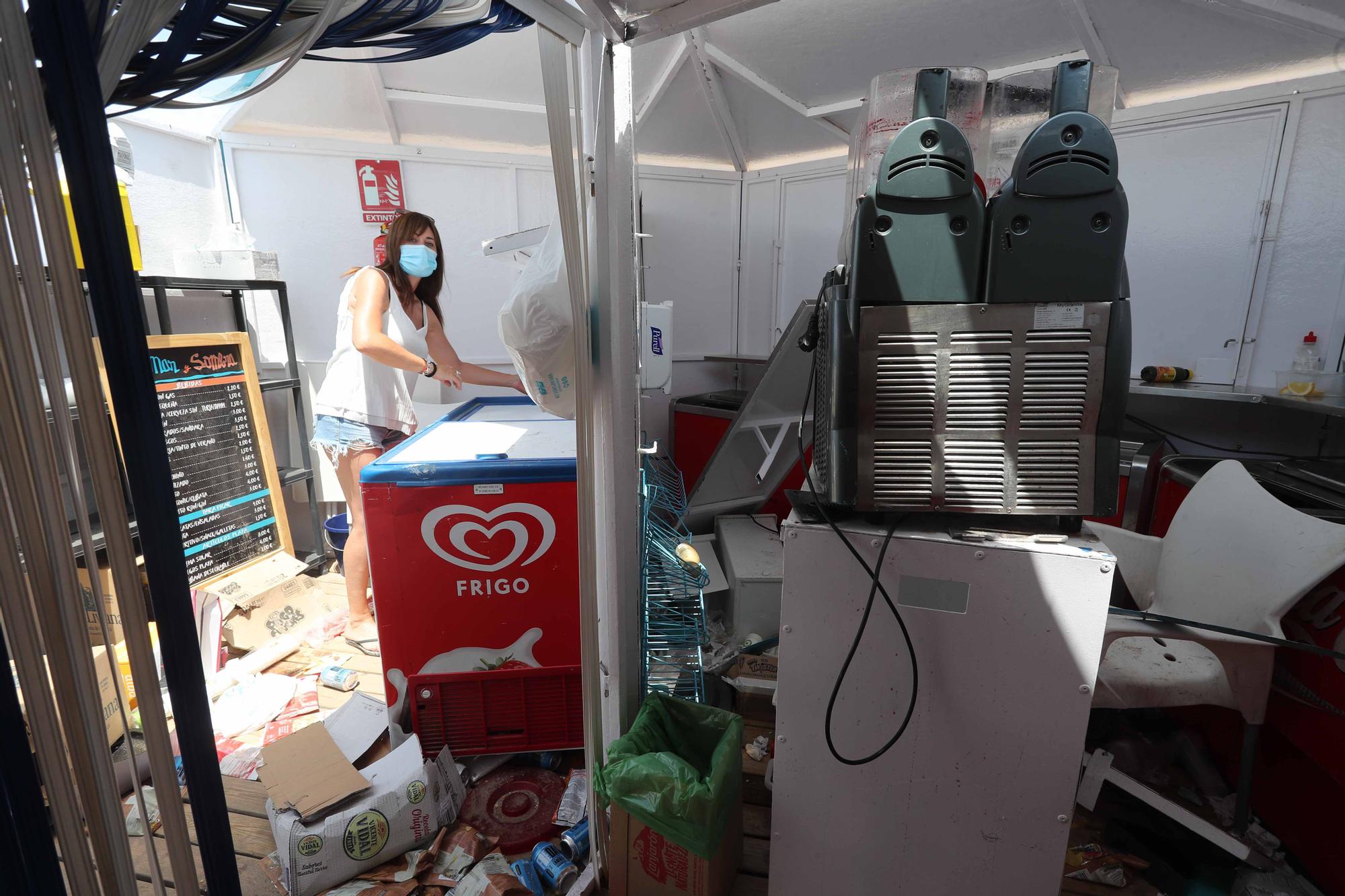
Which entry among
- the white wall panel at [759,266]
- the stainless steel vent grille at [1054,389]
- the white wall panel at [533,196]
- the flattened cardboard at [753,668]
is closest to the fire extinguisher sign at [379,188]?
the white wall panel at [533,196]

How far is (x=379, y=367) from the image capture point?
2340 mm

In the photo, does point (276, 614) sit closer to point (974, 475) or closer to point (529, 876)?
point (529, 876)

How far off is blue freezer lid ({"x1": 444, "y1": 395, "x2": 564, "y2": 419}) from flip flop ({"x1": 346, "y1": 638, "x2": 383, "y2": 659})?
0.96 metres

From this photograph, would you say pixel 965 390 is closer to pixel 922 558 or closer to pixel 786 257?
pixel 922 558

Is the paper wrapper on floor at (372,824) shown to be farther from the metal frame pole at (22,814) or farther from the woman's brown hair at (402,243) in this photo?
the woman's brown hair at (402,243)

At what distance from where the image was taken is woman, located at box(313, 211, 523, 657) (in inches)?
83.9

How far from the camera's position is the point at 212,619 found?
227 centimetres

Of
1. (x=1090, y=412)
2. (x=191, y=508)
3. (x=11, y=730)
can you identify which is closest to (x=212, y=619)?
(x=191, y=508)

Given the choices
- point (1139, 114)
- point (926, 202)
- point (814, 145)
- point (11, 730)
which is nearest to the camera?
point (11, 730)

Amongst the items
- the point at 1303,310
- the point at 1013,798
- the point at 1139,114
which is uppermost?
the point at 1139,114

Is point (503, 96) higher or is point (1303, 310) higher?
point (503, 96)

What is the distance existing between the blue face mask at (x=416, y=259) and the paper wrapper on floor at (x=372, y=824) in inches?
60.7

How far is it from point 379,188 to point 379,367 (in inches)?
53.4

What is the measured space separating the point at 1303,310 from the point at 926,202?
8.61 feet
